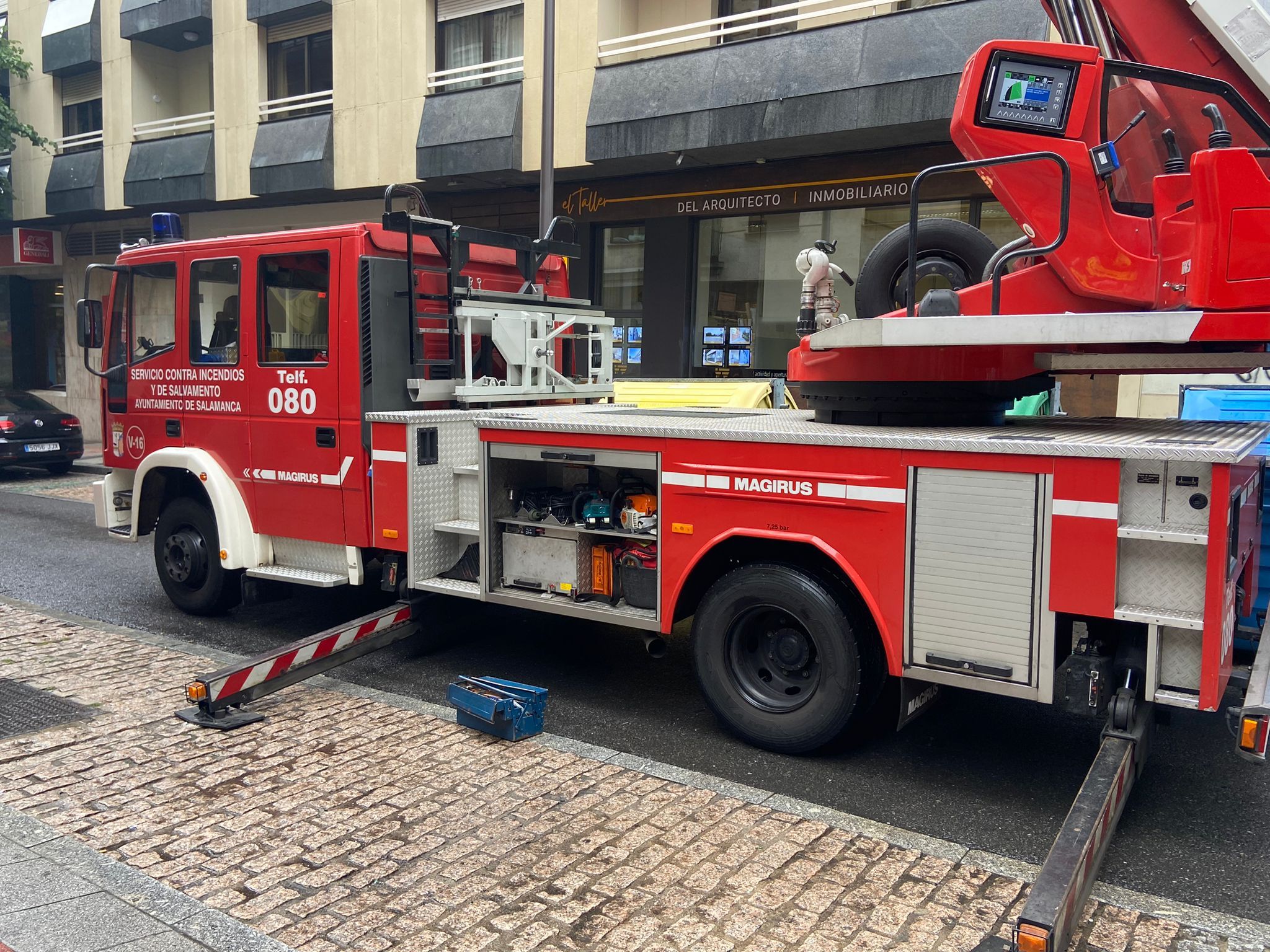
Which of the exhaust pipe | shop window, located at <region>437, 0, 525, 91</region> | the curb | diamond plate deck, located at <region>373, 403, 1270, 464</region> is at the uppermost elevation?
shop window, located at <region>437, 0, 525, 91</region>

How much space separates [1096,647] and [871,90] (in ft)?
30.8

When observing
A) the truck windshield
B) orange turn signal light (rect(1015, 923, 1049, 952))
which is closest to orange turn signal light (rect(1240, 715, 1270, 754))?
orange turn signal light (rect(1015, 923, 1049, 952))

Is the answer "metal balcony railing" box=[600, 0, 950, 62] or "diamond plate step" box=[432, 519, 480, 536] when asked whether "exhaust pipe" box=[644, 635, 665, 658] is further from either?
"metal balcony railing" box=[600, 0, 950, 62]

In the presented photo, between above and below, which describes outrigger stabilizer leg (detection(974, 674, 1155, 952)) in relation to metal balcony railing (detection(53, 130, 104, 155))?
below

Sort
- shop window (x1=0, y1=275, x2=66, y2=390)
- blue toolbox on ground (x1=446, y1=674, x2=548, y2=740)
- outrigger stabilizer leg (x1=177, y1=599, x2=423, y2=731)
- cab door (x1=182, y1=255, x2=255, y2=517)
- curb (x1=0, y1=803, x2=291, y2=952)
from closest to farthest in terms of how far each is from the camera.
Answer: curb (x1=0, y1=803, x2=291, y2=952) < blue toolbox on ground (x1=446, y1=674, x2=548, y2=740) < outrigger stabilizer leg (x1=177, y1=599, x2=423, y2=731) < cab door (x1=182, y1=255, x2=255, y2=517) < shop window (x1=0, y1=275, x2=66, y2=390)

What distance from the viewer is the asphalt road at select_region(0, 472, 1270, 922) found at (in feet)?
13.4

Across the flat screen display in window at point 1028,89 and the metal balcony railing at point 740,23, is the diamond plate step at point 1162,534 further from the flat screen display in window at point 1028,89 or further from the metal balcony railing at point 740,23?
the metal balcony railing at point 740,23

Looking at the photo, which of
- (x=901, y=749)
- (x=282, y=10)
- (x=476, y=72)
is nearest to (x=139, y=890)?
(x=901, y=749)

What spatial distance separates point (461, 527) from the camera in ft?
19.9

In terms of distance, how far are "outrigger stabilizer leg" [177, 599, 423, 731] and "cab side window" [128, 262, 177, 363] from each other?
291 centimetres

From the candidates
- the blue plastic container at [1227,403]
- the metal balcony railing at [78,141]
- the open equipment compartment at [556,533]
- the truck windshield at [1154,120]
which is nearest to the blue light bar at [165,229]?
the open equipment compartment at [556,533]

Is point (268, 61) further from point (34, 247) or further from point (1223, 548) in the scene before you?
point (1223, 548)

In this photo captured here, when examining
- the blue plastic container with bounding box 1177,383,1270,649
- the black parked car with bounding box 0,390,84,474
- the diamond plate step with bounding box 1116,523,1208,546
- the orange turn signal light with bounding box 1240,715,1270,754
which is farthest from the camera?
the black parked car with bounding box 0,390,84,474

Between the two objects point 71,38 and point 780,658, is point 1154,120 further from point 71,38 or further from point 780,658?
point 71,38
